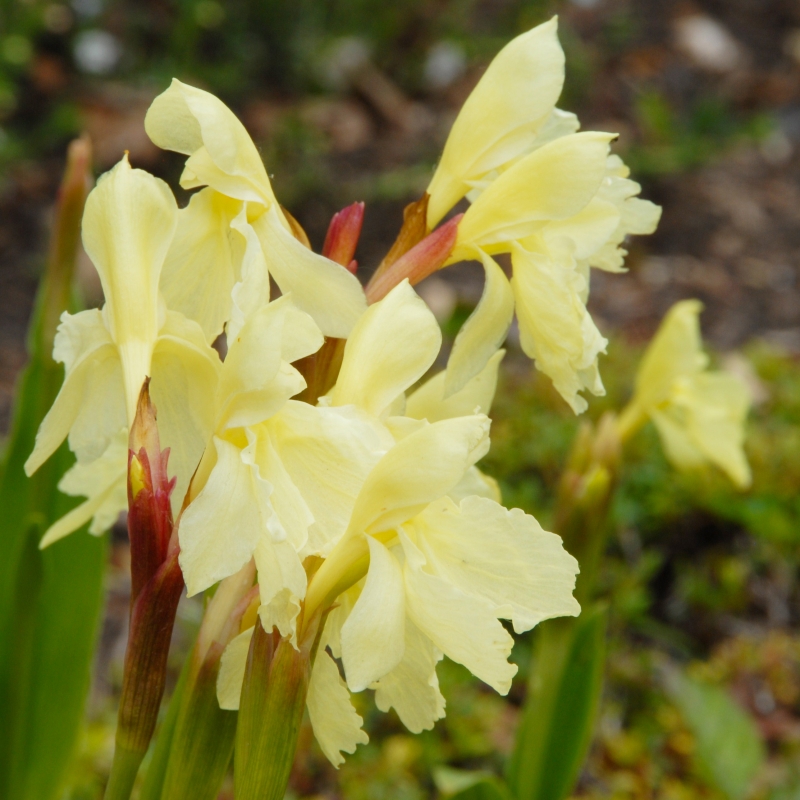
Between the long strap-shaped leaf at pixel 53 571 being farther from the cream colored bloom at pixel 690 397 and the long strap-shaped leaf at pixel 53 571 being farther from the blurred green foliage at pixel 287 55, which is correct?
the blurred green foliage at pixel 287 55

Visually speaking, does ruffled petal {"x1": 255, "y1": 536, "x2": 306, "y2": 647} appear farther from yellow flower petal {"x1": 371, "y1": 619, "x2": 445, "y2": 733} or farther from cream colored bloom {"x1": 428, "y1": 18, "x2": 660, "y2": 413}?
cream colored bloom {"x1": 428, "y1": 18, "x2": 660, "y2": 413}

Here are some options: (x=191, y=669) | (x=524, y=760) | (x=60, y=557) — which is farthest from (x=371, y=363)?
(x=524, y=760)

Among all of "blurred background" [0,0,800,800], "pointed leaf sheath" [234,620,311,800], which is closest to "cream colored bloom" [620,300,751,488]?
"blurred background" [0,0,800,800]

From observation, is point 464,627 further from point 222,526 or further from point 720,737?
point 720,737

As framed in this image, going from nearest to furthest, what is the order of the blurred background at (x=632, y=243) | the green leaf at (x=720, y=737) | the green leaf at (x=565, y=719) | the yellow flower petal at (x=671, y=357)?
the green leaf at (x=565, y=719)
the yellow flower petal at (x=671, y=357)
the green leaf at (x=720, y=737)
the blurred background at (x=632, y=243)

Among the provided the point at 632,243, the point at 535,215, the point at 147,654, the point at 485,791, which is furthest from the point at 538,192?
the point at 632,243

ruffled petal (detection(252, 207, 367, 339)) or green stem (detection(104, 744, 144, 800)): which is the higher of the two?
ruffled petal (detection(252, 207, 367, 339))

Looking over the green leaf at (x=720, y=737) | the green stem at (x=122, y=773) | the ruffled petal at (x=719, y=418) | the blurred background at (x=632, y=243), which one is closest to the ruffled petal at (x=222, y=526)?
the green stem at (x=122, y=773)
